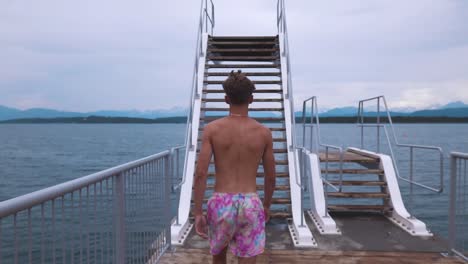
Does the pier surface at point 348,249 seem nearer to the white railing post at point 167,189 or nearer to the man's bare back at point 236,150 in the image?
the white railing post at point 167,189

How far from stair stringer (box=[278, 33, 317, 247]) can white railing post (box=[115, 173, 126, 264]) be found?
2976 millimetres

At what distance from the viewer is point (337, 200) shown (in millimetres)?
19484

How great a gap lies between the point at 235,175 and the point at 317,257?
10.0 ft

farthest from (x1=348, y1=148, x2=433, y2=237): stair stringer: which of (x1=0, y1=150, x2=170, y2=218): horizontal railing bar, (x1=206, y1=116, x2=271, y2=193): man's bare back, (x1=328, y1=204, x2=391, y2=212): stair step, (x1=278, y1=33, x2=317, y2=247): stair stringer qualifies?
(x1=0, y1=150, x2=170, y2=218): horizontal railing bar

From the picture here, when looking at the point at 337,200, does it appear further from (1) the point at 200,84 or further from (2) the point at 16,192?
(2) the point at 16,192

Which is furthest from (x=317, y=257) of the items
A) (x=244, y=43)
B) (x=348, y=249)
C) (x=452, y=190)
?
(x=244, y=43)

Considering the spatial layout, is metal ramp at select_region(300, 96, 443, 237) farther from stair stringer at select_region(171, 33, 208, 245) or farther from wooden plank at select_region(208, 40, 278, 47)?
wooden plank at select_region(208, 40, 278, 47)

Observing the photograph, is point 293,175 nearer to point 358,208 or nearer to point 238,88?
point 358,208

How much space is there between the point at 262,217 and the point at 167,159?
8.16ft

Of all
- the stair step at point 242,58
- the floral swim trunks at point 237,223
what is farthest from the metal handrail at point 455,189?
the stair step at point 242,58

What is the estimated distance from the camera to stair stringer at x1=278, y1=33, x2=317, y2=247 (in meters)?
6.20

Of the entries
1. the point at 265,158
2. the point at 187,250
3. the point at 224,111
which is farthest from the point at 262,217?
the point at 224,111

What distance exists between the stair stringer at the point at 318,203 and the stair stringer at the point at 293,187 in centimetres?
31

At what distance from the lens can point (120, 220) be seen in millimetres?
3789
